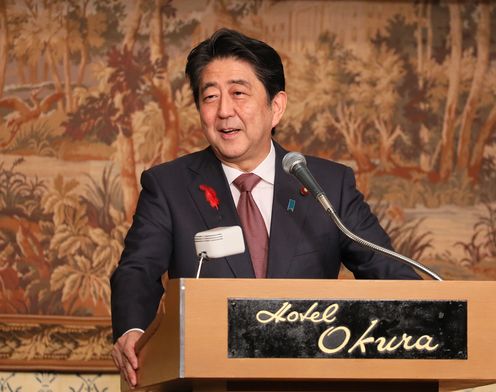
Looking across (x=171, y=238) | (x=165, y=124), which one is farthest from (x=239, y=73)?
(x=165, y=124)

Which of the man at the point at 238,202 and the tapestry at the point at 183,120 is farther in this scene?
the tapestry at the point at 183,120

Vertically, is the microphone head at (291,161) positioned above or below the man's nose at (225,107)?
below

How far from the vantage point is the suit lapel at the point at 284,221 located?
10.2 ft

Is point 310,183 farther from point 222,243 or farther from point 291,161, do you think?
point 222,243

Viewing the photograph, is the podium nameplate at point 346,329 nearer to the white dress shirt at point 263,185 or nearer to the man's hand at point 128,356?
the man's hand at point 128,356

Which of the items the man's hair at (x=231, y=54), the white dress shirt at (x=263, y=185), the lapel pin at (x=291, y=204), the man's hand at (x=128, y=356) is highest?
the man's hair at (x=231, y=54)

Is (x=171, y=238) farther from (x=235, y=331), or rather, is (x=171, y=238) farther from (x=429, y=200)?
(x=429, y=200)

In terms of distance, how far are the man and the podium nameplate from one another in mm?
664

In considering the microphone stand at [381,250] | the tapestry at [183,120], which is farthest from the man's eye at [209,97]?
the tapestry at [183,120]

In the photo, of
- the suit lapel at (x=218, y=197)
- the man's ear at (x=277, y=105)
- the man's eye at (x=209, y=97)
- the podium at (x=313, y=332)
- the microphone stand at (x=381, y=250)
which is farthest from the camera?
the man's ear at (x=277, y=105)

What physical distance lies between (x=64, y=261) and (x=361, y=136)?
1.40 meters

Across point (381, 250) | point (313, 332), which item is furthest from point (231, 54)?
point (313, 332)

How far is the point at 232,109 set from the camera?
3.25 metres

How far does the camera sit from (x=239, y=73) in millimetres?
3285
